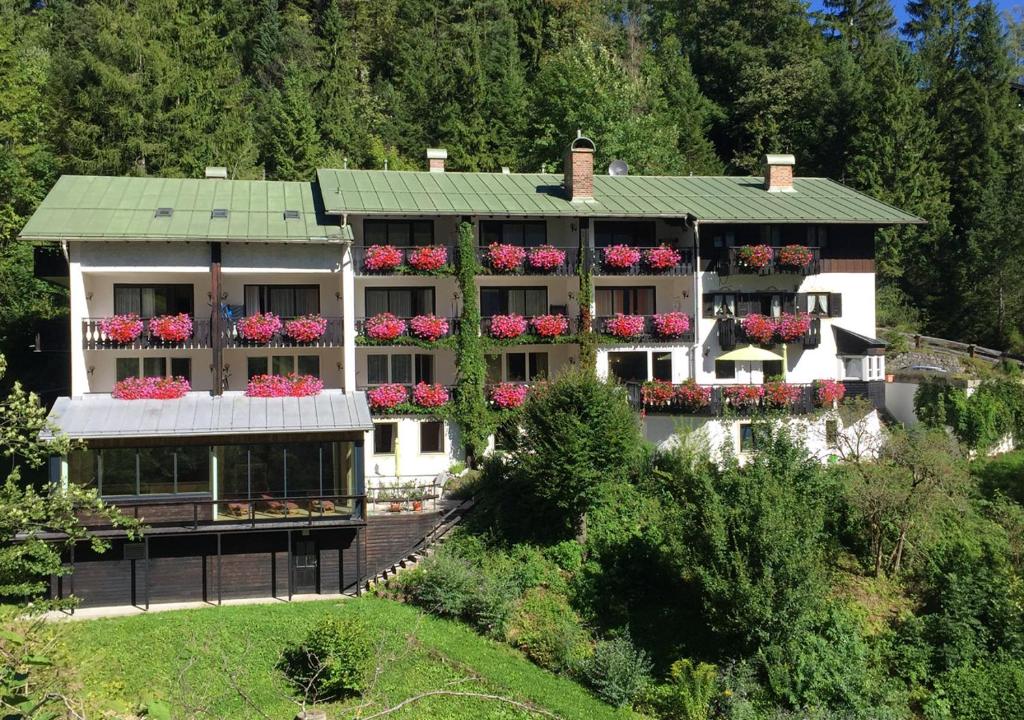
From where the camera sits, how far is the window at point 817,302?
33.7 m

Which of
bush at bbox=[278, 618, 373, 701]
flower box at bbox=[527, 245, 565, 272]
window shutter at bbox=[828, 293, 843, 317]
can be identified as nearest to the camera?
bush at bbox=[278, 618, 373, 701]

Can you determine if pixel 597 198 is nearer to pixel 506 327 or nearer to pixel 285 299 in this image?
pixel 506 327

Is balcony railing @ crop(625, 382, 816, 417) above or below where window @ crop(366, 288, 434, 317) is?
below

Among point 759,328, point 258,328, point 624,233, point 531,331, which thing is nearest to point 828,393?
point 759,328

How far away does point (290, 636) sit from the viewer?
22172 mm

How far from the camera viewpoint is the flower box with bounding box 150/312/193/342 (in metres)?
27.6

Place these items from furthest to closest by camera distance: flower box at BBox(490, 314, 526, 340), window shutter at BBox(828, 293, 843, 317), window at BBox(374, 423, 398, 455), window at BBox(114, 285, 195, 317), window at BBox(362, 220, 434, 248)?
window shutter at BBox(828, 293, 843, 317) → window at BBox(362, 220, 434, 248) → flower box at BBox(490, 314, 526, 340) → window at BBox(374, 423, 398, 455) → window at BBox(114, 285, 195, 317)

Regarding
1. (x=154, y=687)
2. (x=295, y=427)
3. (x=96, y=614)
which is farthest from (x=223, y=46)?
(x=154, y=687)

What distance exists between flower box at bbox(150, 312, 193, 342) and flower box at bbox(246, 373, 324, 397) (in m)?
2.45

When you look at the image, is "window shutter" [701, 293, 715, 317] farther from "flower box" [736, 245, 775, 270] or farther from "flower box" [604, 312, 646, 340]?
"flower box" [604, 312, 646, 340]

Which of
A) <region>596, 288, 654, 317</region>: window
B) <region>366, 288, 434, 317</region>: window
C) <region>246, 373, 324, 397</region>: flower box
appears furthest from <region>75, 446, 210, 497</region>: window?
<region>596, 288, 654, 317</region>: window

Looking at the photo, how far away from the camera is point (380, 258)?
1155 inches

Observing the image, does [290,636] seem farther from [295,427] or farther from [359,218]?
[359,218]

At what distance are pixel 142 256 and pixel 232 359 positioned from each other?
4.16 metres
